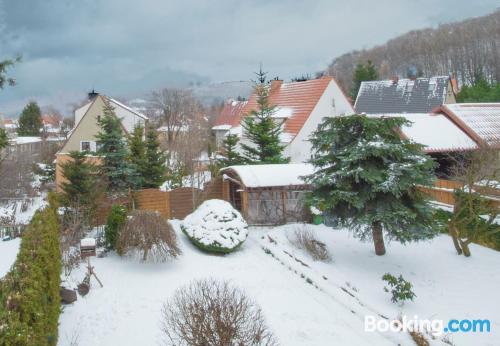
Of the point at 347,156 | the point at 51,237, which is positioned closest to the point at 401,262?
the point at 347,156

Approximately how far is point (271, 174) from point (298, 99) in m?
11.1

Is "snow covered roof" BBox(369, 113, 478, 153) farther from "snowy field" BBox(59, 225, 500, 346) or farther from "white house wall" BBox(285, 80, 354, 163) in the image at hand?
"snowy field" BBox(59, 225, 500, 346)

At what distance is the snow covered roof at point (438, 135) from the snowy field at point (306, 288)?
22.9ft

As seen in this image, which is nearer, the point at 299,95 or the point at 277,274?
the point at 277,274

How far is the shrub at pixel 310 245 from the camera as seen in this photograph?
47.3ft

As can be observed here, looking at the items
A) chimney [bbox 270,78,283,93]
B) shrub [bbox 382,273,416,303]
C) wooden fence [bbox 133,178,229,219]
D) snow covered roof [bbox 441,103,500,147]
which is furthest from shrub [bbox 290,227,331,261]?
chimney [bbox 270,78,283,93]

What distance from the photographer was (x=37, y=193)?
30875mm

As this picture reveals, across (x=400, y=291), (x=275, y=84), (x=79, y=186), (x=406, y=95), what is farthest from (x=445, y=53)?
(x=400, y=291)

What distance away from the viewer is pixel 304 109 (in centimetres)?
2702

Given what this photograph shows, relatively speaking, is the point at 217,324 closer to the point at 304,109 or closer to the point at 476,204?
the point at 476,204

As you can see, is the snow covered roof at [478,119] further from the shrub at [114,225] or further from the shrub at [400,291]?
the shrub at [114,225]

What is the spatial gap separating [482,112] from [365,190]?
16.3 metres

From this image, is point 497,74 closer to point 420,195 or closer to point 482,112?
point 482,112

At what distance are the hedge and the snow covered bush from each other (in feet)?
20.0
